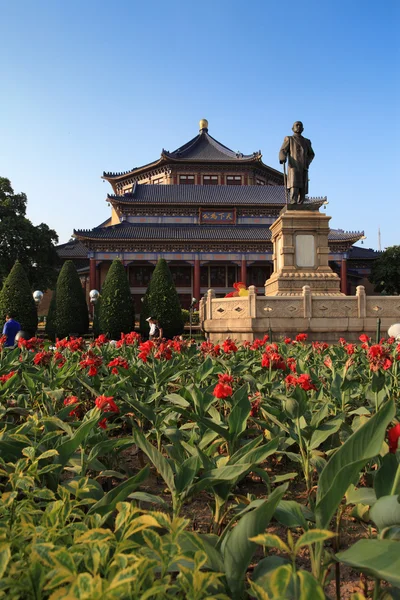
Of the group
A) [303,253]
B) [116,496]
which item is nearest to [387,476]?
[116,496]

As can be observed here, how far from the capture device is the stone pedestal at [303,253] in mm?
12680

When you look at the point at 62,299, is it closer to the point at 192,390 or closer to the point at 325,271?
the point at 325,271

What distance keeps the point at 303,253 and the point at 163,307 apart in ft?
25.5

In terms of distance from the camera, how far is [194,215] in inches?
1289

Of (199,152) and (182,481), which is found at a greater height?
(199,152)

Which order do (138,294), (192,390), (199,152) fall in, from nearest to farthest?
(192,390), (138,294), (199,152)

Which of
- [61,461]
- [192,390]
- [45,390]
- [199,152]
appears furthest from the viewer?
[199,152]

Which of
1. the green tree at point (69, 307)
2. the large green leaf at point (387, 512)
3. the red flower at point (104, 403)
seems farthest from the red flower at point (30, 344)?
the green tree at point (69, 307)

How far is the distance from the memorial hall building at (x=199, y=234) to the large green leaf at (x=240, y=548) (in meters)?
29.2

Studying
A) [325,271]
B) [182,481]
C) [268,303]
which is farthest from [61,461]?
[325,271]

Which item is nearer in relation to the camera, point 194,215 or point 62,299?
point 62,299

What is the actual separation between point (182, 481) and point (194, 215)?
1258 inches

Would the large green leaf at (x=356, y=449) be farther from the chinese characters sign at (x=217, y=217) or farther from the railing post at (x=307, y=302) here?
the chinese characters sign at (x=217, y=217)

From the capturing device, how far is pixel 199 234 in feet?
101
